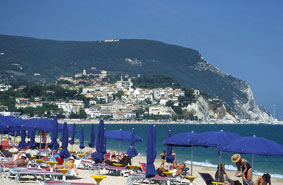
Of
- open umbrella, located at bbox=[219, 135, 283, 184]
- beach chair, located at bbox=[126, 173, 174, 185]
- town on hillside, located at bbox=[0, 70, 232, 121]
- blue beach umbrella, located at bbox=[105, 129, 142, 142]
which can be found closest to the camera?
open umbrella, located at bbox=[219, 135, 283, 184]

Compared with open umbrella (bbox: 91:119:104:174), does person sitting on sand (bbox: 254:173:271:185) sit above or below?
below

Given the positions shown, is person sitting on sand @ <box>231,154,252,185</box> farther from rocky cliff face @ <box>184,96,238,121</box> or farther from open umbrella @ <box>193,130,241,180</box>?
rocky cliff face @ <box>184,96,238,121</box>

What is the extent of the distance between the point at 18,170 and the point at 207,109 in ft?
520

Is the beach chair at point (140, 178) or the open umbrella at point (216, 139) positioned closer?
the open umbrella at point (216, 139)

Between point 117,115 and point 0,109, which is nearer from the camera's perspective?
point 0,109

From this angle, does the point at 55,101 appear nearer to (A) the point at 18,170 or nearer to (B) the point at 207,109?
(B) the point at 207,109

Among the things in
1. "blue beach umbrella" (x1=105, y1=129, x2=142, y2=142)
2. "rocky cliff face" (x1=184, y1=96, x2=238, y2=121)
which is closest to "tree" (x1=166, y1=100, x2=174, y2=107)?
"rocky cliff face" (x1=184, y1=96, x2=238, y2=121)

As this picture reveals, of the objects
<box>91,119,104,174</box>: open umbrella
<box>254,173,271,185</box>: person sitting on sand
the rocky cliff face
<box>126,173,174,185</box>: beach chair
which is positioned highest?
the rocky cliff face

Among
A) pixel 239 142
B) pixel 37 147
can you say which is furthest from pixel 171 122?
pixel 239 142

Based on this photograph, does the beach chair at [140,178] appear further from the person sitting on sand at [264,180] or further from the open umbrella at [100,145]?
the person sitting on sand at [264,180]

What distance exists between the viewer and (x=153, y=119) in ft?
531

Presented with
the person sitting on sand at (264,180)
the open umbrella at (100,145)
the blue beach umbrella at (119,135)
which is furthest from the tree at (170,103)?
the person sitting on sand at (264,180)

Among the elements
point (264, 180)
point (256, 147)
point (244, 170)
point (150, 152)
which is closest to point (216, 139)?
point (150, 152)

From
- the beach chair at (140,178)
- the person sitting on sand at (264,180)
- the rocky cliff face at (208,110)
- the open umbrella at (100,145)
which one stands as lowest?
the beach chair at (140,178)
